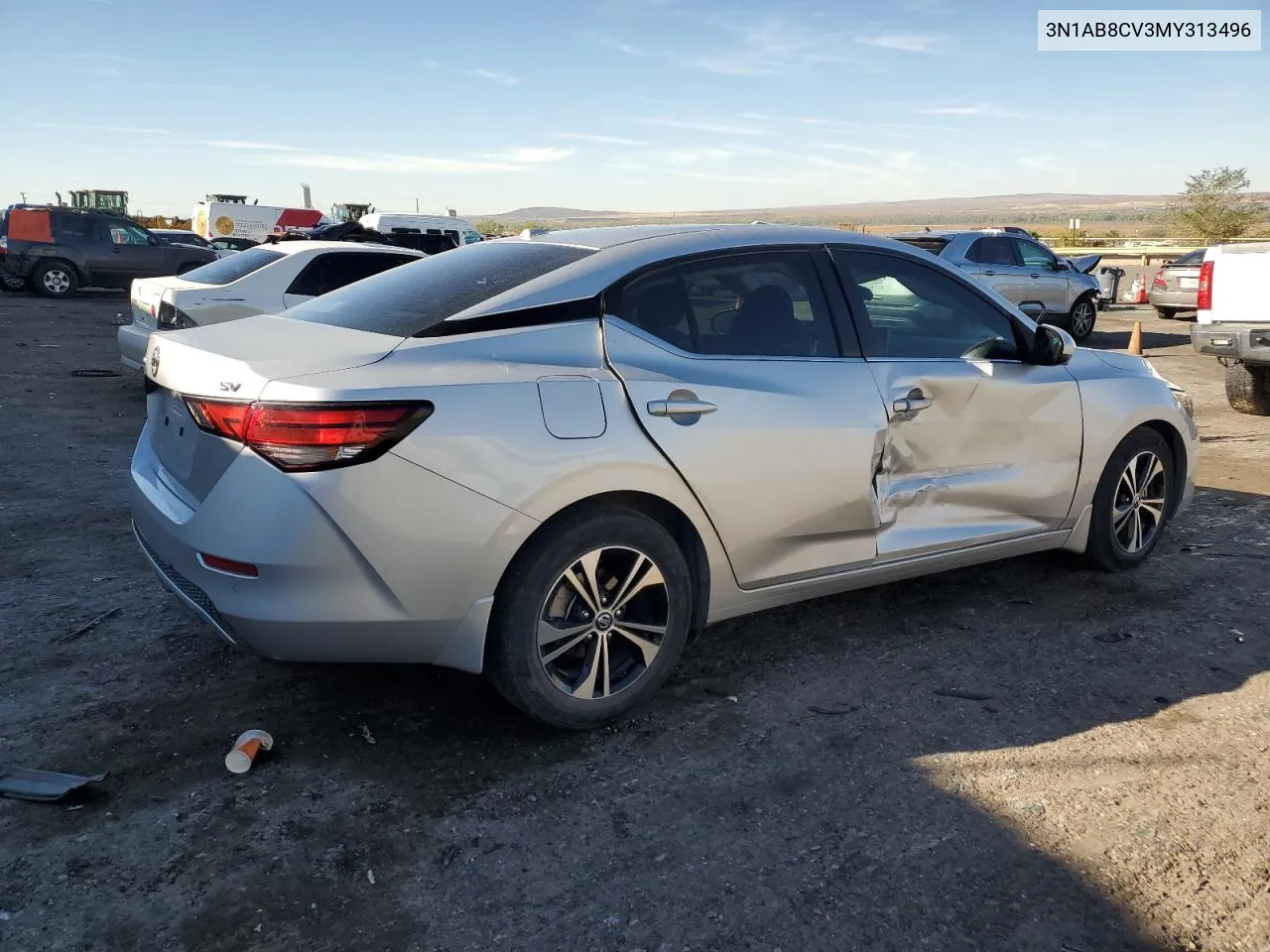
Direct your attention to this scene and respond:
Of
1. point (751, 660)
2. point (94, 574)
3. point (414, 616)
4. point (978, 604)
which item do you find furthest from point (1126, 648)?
point (94, 574)

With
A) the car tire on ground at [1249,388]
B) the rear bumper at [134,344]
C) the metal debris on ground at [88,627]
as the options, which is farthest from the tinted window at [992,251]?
the metal debris on ground at [88,627]

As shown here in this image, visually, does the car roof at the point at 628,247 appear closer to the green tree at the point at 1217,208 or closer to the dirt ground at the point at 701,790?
the dirt ground at the point at 701,790

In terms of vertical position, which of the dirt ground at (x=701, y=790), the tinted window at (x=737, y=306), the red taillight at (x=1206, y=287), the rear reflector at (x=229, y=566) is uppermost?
the red taillight at (x=1206, y=287)

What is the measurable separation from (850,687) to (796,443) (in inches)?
36.1

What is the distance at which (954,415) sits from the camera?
13.8ft

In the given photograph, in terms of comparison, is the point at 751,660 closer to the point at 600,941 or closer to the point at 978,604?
the point at 978,604

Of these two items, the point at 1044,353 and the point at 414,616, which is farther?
the point at 1044,353

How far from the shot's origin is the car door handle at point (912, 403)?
4.00 m

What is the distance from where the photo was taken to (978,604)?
473 cm

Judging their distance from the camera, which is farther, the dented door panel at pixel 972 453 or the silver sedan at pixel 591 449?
the dented door panel at pixel 972 453

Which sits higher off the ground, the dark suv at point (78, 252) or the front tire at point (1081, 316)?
the dark suv at point (78, 252)

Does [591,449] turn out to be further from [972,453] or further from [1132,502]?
[1132,502]

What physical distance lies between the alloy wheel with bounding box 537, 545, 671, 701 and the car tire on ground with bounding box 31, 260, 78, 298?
22.2 meters

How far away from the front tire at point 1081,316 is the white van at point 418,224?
12.6 metres
